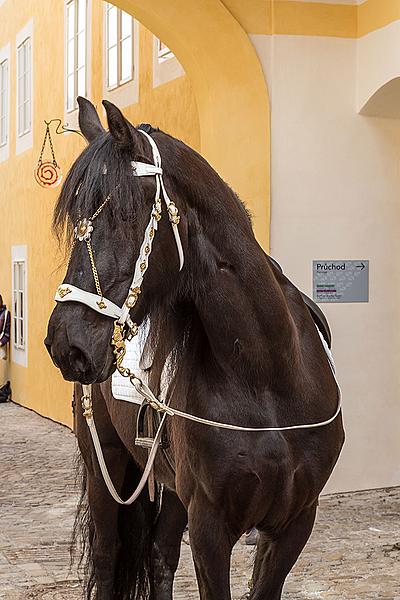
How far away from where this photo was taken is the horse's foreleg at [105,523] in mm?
4242

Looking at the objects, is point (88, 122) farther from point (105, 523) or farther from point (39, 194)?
point (39, 194)

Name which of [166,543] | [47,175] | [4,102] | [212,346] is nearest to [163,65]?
[47,175]

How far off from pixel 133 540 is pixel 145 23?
4154 millimetres

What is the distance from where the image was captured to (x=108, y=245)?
8.29ft

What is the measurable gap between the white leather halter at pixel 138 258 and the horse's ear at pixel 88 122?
239mm

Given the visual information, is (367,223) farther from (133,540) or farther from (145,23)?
(133,540)

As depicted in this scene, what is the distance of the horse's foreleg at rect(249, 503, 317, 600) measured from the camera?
3.21 meters

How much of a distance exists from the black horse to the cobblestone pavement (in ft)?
6.86

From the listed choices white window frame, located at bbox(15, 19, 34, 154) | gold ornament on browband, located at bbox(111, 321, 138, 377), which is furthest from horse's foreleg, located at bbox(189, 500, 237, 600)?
white window frame, located at bbox(15, 19, 34, 154)

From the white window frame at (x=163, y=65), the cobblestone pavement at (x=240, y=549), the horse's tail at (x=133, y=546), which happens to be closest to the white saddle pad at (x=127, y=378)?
the horse's tail at (x=133, y=546)

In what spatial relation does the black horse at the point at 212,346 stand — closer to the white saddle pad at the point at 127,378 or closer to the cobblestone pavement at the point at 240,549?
the white saddle pad at the point at 127,378

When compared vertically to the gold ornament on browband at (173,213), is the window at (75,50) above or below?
above

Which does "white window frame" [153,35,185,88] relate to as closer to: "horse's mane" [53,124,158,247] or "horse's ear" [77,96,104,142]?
"horse's ear" [77,96,104,142]

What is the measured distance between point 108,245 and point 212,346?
558mm
